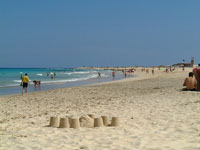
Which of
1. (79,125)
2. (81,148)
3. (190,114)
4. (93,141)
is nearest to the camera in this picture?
(81,148)

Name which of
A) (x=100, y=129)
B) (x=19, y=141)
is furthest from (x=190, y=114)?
(x=19, y=141)

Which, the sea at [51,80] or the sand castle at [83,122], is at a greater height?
the sand castle at [83,122]

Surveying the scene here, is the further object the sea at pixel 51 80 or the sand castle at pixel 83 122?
the sea at pixel 51 80

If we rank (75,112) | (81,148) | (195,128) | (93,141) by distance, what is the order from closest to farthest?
1. (81,148)
2. (93,141)
3. (195,128)
4. (75,112)

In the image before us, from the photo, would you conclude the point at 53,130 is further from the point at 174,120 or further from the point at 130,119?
the point at 174,120

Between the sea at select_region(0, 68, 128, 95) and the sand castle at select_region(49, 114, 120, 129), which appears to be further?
the sea at select_region(0, 68, 128, 95)

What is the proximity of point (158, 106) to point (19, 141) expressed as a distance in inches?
217

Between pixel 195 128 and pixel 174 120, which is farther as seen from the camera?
pixel 174 120

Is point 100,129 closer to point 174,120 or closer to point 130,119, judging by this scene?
point 130,119

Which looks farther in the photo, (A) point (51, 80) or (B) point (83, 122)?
(A) point (51, 80)

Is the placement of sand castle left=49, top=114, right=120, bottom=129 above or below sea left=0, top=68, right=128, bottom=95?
above

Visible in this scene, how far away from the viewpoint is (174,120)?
707 centimetres

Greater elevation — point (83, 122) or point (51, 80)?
point (83, 122)

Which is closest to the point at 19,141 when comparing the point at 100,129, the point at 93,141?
the point at 93,141
